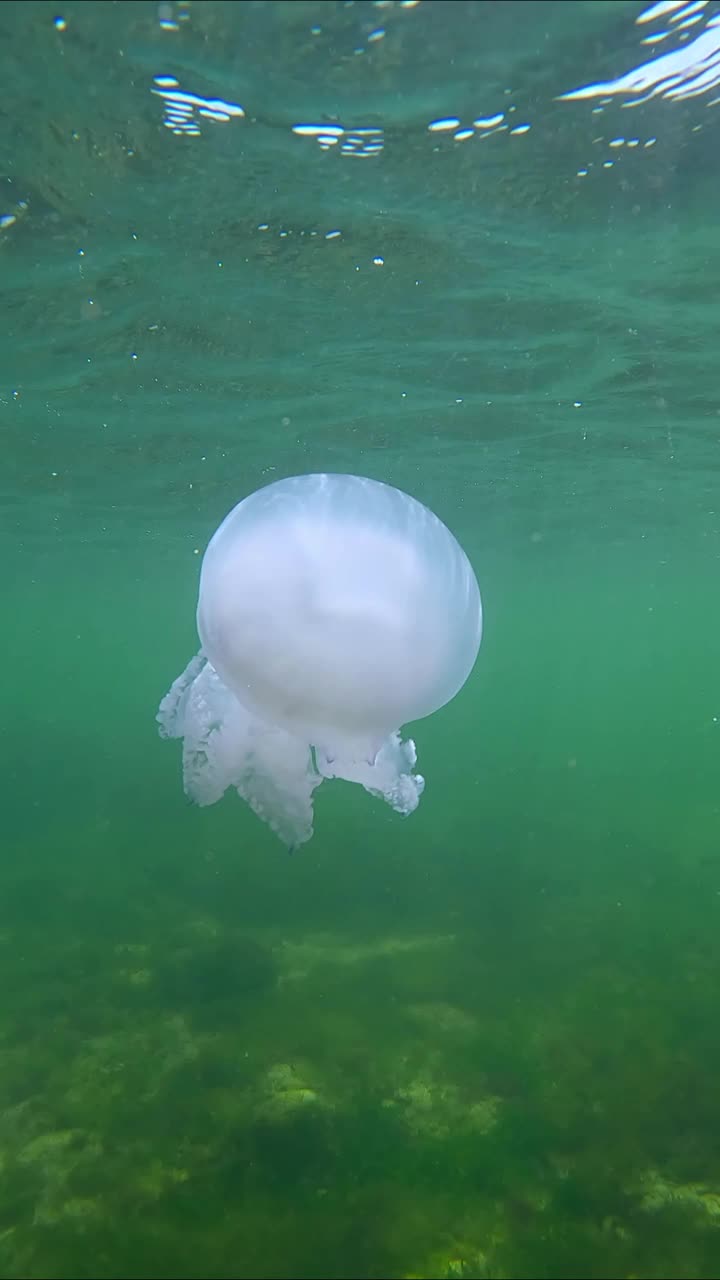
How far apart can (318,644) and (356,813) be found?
10386 millimetres

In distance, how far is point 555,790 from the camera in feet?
52.0

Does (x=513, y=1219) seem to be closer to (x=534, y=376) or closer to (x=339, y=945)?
(x=339, y=945)

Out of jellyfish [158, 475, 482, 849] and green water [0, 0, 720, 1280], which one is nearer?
jellyfish [158, 475, 482, 849]

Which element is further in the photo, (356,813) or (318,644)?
(356,813)

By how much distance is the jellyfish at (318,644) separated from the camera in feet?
9.78

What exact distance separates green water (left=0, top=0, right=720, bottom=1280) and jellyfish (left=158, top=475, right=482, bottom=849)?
2.17 m

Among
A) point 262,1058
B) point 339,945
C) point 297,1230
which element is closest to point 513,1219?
point 297,1230

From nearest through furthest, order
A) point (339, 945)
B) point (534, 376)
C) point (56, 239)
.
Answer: point (56, 239), point (339, 945), point (534, 376)

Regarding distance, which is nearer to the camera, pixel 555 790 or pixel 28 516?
pixel 555 790

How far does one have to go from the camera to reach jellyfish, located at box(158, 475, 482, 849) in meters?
2.98

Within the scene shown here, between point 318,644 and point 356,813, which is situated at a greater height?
point 318,644

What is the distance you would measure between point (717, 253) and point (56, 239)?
4.95 m

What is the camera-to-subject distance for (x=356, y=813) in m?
13.0

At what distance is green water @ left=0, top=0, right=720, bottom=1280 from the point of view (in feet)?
13.0
